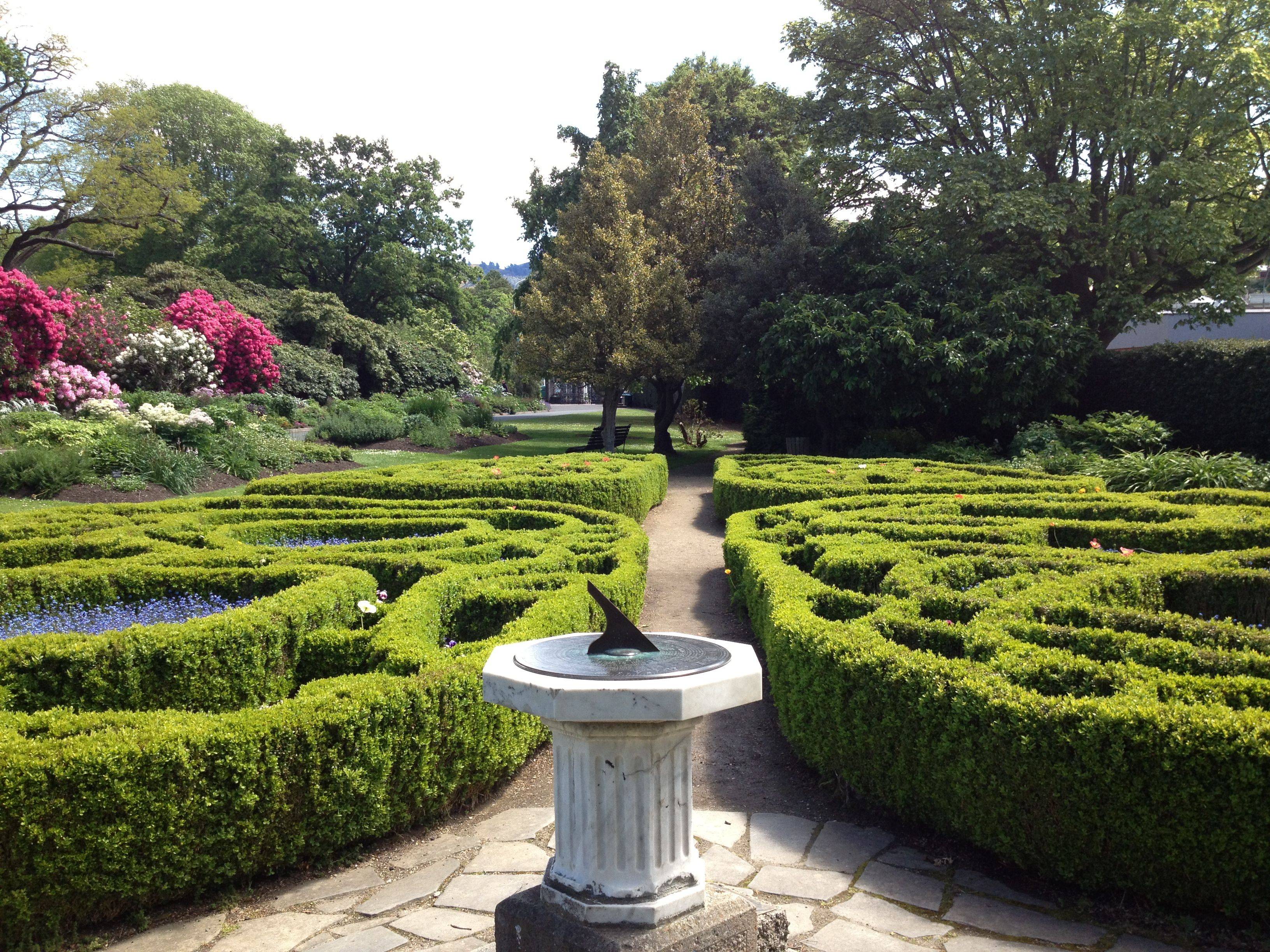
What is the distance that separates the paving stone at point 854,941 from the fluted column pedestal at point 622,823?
0.62 metres

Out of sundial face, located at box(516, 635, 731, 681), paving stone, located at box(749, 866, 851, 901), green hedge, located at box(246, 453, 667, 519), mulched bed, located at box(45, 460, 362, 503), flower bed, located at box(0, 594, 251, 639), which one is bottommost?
paving stone, located at box(749, 866, 851, 901)

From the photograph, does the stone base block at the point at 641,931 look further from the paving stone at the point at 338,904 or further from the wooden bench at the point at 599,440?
the wooden bench at the point at 599,440

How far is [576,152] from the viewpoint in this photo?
78.7 ft

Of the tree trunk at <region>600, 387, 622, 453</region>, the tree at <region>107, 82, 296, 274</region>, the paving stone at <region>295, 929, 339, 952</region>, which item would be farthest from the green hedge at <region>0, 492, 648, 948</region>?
the tree at <region>107, 82, 296, 274</region>

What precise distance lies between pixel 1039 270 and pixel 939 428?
3373mm

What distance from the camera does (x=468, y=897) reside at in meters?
3.16

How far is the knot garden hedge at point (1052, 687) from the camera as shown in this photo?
286 cm

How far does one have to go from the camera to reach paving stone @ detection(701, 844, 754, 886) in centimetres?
327

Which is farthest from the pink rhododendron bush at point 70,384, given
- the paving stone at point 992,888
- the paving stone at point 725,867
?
the paving stone at point 992,888

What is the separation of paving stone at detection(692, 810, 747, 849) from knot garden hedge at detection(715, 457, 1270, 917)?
546 mm

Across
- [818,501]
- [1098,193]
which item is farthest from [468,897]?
[1098,193]

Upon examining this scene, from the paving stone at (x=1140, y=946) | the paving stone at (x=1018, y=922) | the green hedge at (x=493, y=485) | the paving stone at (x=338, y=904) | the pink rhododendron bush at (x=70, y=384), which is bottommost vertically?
the paving stone at (x=338, y=904)

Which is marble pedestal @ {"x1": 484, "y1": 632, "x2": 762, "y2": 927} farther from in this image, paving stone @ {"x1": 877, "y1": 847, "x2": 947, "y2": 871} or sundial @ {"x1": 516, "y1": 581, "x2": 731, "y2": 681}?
paving stone @ {"x1": 877, "y1": 847, "x2": 947, "y2": 871}

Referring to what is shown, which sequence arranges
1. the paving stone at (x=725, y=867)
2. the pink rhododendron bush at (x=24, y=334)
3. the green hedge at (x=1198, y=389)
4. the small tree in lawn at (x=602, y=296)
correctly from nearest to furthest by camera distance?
the paving stone at (x=725, y=867)
the pink rhododendron bush at (x=24, y=334)
the green hedge at (x=1198, y=389)
the small tree in lawn at (x=602, y=296)
